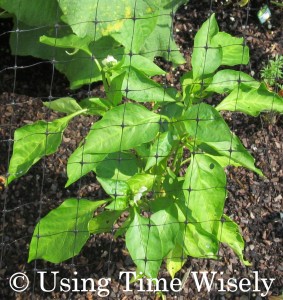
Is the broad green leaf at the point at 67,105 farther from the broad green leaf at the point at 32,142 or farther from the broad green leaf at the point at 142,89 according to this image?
the broad green leaf at the point at 142,89

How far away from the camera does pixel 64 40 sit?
9.07ft

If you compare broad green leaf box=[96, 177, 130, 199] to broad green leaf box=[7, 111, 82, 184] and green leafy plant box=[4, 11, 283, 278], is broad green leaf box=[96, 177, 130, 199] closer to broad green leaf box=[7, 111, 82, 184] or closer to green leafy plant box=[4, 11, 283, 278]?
green leafy plant box=[4, 11, 283, 278]

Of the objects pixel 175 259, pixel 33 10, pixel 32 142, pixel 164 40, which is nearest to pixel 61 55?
pixel 33 10

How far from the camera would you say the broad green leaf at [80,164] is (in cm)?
249

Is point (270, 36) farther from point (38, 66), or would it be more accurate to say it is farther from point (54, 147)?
point (54, 147)

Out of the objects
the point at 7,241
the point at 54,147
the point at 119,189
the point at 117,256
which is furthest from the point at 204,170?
the point at 7,241

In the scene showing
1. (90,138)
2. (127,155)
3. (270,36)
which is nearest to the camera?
(90,138)

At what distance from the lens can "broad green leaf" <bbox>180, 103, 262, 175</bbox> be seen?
238 cm

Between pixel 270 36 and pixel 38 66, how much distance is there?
3.73ft

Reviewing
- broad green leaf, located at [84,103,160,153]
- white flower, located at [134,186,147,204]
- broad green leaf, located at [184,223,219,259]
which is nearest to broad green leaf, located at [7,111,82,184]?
broad green leaf, located at [84,103,160,153]

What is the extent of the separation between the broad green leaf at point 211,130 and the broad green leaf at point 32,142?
45cm

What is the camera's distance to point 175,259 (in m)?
2.80

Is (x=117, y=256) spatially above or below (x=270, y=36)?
below

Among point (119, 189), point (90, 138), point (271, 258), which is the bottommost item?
point (271, 258)
